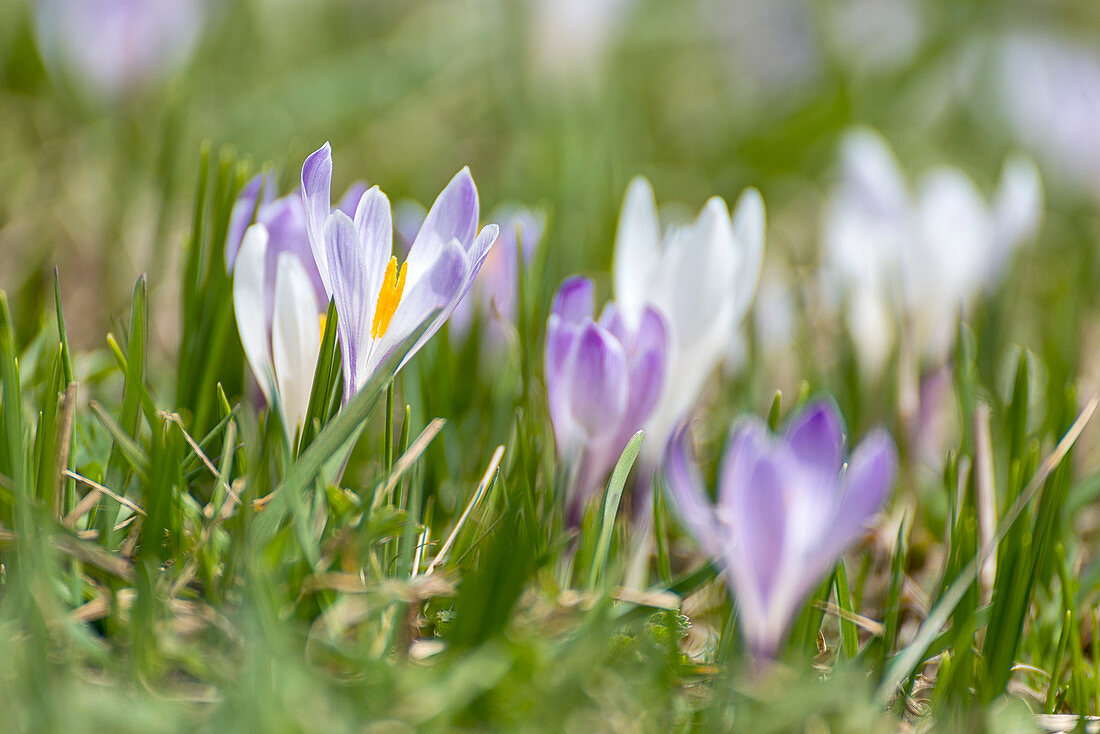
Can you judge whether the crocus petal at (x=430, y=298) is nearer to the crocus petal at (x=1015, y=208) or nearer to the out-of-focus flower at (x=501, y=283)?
the out-of-focus flower at (x=501, y=283)

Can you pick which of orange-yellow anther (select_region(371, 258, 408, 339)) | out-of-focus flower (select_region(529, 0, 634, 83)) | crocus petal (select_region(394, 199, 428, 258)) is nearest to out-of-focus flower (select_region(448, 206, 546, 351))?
crocus petal (select_region(394, 199, 428, 258))

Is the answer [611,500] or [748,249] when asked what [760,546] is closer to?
[611,500]

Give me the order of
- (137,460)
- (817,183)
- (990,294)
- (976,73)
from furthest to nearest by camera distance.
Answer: (976,73), (817,183), (990,294), (137,460)

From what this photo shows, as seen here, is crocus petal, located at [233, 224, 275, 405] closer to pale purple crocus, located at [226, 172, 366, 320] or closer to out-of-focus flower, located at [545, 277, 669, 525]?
pale purple crocus, located at [226, 172, 366, 320]

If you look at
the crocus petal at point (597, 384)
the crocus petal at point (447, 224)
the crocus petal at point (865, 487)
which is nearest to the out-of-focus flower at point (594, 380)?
the crocus petal at point (597, 384)

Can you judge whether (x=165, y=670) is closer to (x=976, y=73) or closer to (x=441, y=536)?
(x=441, y=536)

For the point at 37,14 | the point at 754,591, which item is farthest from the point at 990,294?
the point at 37,14
